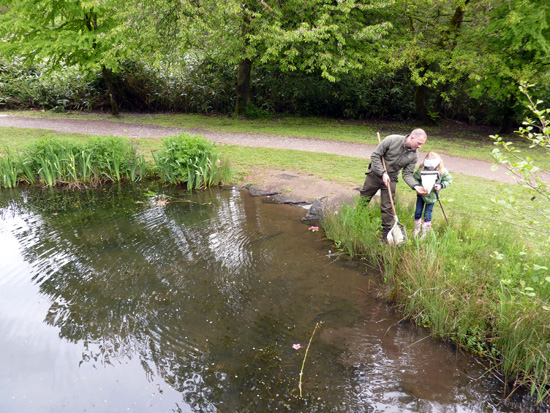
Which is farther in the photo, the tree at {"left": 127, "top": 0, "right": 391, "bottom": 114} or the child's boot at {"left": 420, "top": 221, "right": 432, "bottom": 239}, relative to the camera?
the tree at {"left": 127, "top": 0, "right": 391, "bottom": 114}

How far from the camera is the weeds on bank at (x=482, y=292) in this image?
360 cm

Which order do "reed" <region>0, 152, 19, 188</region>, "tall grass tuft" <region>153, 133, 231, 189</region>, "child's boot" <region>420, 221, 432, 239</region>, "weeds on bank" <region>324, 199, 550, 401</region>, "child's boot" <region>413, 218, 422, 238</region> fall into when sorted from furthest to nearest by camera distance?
"reed" <region>0, 152, 19, 188</region>, "tall grass tuft" <region>153, 133, 231, 189</region>, "child's boot" <region>413, 218, 422, 238</region>, "child's boot" <region>420, 221, 432, 239</region>, "weeds on bank" <region>324, 199, 550, 401</region>

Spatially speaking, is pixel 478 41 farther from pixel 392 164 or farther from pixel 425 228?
pixel 425 228

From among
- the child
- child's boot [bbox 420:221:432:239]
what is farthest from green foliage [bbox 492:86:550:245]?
child's boot [bbox 420:221:432:239]

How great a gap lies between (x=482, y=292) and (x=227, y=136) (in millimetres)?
10330

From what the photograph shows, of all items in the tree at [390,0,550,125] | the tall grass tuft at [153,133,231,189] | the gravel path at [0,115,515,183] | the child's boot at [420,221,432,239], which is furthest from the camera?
the gravel path at [0,115,515,183]

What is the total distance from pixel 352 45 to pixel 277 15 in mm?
3163

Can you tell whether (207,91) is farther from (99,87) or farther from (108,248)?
(108,248)

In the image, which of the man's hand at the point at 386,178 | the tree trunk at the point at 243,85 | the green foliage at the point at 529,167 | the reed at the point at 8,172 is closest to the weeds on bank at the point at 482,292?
→ the green foliage at the point at 529,167

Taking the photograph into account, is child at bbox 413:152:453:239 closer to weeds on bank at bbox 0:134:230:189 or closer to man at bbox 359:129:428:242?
man at bbox 359:129:428:242

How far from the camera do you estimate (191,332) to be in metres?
4.21

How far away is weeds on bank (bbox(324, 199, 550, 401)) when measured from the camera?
360 cm

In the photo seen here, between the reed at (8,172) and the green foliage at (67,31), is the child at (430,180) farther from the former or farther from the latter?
the green foliage at (67,31)

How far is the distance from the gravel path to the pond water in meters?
5.99
